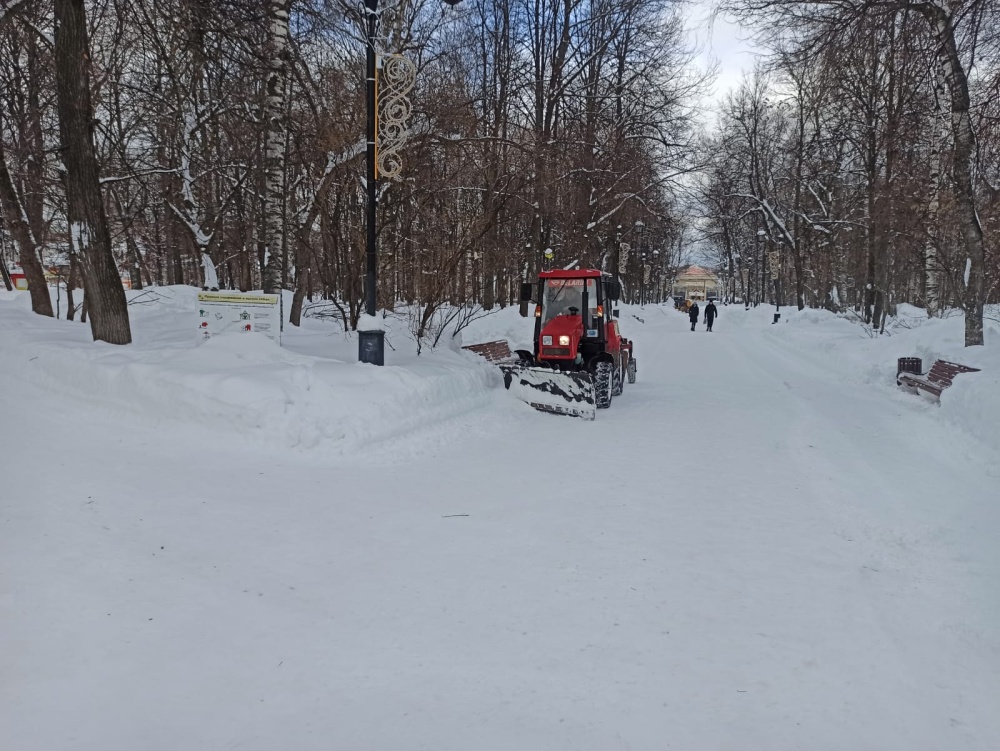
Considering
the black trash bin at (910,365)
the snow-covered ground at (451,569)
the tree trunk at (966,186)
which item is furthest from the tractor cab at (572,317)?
the tree trunk at (966,186)

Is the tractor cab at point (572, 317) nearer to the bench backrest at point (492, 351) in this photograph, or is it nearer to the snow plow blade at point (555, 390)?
the snow plow blade at point (555, 390)

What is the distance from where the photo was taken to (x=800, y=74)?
12.0 m

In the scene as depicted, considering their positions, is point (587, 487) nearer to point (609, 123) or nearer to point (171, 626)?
point (171, 626)

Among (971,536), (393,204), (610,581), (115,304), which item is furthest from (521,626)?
(393,204)

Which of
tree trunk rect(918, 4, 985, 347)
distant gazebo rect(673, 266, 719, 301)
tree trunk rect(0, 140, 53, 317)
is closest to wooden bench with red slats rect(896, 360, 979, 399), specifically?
tree trunk rect(918, 4, 985, 347)

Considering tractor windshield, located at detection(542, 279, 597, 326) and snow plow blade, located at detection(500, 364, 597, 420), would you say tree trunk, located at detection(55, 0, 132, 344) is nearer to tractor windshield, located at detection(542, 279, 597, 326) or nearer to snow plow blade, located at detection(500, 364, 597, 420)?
snow plow blade, located at detection(500, 364, 597, 420)

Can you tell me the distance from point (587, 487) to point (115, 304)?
7345 mm

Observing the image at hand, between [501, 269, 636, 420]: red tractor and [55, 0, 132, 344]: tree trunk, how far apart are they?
6.08m

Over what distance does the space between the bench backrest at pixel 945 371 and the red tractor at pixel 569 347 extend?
207 inches

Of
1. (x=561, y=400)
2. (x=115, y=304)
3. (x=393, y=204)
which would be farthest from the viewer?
(x=393, y=204)

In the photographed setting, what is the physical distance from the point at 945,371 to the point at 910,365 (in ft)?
5.44

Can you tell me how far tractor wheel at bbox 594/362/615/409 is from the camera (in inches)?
401

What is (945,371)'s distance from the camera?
10.3 metres

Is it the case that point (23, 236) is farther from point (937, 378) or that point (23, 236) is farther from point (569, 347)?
point (937, 378)
